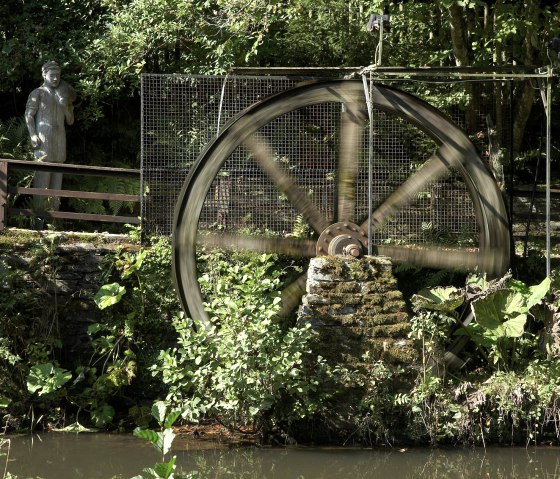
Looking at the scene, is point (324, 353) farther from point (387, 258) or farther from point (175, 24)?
point (175, 24)

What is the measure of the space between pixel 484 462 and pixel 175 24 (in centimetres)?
577

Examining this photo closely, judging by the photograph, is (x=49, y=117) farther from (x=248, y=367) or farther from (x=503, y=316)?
(x=503, y=316)

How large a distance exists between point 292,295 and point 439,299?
1274 mm

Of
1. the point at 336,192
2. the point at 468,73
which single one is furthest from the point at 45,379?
the point at 468,73

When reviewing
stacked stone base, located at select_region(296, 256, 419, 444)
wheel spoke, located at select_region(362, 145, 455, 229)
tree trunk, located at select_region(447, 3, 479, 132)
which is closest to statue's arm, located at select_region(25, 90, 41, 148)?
wheel spoke, located at select_region(362, 145, 455, 229)

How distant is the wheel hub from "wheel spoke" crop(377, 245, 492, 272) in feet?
0.57

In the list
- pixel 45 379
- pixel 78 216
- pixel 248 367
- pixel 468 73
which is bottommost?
pixel 45 379

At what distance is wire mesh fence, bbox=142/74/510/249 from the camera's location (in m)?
9.63

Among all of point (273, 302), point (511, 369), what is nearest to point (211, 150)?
point (273, 302)

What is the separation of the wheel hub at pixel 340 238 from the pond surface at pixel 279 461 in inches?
72.4

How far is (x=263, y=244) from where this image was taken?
30.7 ft

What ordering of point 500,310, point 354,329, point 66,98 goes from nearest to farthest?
point 354,329 → point 500,310 → point 66,98

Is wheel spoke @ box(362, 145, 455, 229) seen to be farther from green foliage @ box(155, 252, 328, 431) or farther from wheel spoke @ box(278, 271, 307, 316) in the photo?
green foliage @ box(155, 252, 328, 431)

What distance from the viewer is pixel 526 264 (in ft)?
32.8
